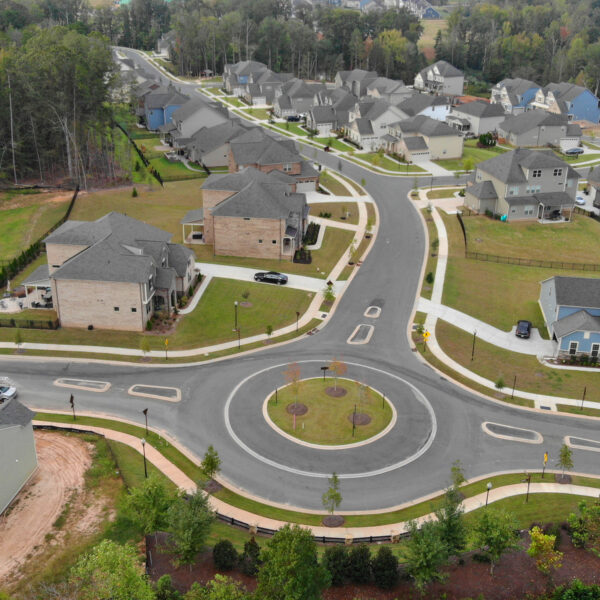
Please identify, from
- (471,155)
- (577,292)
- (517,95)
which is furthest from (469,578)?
(517,95)

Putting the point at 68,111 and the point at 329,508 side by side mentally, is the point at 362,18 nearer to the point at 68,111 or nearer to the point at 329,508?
the point at 68,111

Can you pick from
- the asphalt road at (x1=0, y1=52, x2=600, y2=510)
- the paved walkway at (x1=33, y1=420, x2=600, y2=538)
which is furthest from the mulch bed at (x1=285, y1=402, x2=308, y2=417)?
the paved walkway at (x1=33, y1=420, x2=600, y2=538)

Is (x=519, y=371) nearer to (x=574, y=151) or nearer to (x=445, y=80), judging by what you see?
(x=574, y=151)

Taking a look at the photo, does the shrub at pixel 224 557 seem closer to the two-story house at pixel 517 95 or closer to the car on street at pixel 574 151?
the car on street at pixel 574 151

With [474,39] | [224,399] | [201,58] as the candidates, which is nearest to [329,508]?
[224,399]

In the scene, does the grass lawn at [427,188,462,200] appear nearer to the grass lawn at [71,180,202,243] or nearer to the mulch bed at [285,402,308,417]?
the grass lawn at [71,180,202,243]

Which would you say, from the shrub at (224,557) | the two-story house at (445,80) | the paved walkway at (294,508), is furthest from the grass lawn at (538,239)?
the two-story house at (445,80)
